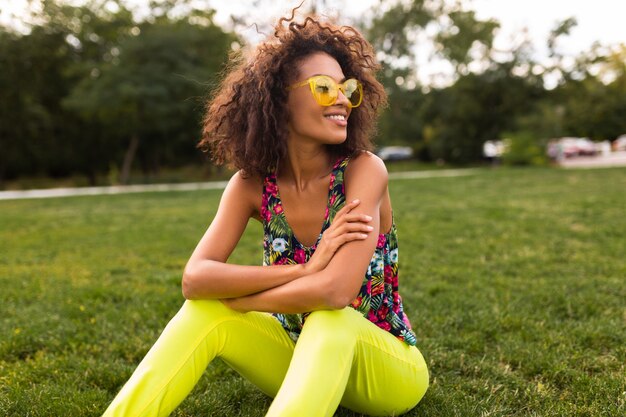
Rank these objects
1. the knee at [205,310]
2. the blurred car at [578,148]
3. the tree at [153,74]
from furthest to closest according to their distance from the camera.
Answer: the blurred car at [578,148]
the tree at [153,74]
the knee at [205,310]

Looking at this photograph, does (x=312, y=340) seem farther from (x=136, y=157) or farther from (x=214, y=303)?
(x=136, y=157)

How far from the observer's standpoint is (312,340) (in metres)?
1.88

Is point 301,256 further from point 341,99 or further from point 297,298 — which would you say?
point 341,99

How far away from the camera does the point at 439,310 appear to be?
13.4ft

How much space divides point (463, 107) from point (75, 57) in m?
20.1

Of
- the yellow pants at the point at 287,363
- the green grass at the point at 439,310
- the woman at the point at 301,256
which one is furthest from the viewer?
the green grass at the point at 439,310

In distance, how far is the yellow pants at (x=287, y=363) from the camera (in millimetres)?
1823

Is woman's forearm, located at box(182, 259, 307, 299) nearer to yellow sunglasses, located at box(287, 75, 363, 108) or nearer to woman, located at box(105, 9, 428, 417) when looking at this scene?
woman, located at box(105, 9, 428, 417)

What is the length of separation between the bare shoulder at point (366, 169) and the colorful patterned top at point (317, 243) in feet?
0.13

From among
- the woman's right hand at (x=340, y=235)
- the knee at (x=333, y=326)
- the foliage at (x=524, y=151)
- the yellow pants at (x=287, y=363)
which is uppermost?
the woman's right hand at (x=340, y=235)

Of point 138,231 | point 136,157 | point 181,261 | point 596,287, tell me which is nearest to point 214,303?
point 596,287

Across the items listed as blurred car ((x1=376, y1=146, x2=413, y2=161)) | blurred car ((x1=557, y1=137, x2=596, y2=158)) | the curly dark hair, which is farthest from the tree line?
the curly dark hair

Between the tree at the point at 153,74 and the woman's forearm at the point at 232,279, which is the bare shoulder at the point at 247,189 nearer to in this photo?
the woman's forearm at the point at 232,279

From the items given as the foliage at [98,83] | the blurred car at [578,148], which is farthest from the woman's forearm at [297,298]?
the blurred car at [578,148]
